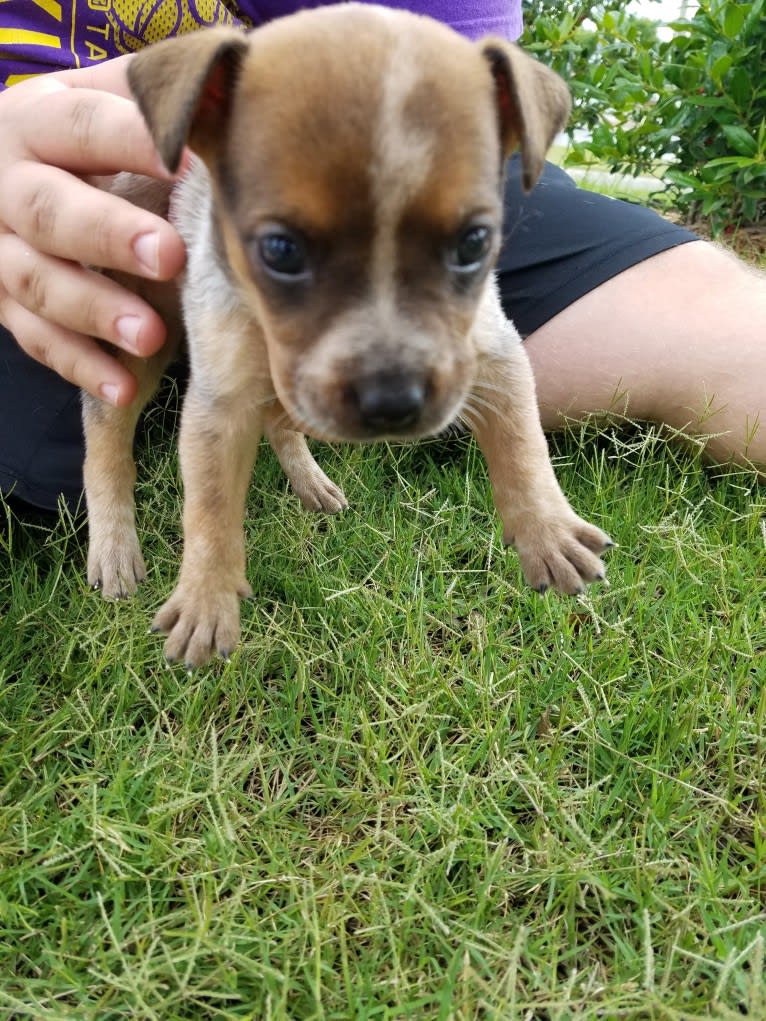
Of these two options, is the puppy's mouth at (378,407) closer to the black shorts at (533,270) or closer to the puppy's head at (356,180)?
the puppy's head at (356,180)

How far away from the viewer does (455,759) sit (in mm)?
2588

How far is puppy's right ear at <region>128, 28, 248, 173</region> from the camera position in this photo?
198 centimetres

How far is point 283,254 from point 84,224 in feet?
3.27

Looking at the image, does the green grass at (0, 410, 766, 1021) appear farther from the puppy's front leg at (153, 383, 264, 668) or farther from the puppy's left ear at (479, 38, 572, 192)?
the puppy's left ear at (479, 38, 572, 192)

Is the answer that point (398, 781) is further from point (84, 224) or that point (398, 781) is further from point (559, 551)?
point (84, 224)

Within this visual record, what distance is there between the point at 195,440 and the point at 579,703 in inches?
57.2

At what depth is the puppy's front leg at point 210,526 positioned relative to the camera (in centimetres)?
268

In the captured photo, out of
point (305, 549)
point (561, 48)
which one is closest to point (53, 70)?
point (305, 549)

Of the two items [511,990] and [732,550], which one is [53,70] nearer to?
[732,550]

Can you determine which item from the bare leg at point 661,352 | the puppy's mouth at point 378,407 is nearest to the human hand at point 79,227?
the puppy's mouth at point 378,407

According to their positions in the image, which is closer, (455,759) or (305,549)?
(455,759)

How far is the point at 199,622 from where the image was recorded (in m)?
2.67

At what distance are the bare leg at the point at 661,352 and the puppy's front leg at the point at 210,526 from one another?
1.98 metres

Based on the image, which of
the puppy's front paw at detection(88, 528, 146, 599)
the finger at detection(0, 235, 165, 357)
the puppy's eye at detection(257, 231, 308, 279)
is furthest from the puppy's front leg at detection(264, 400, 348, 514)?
the puppy's eye at detection(257, 231, 308, 279)
